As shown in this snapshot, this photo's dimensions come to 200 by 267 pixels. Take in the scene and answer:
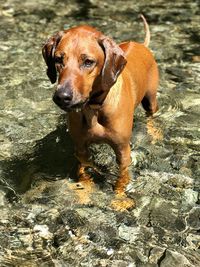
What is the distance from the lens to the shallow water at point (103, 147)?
552 centimetres

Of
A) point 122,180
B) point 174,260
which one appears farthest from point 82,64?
point 174,260

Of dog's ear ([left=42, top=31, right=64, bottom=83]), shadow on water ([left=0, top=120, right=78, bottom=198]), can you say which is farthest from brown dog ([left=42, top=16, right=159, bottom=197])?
shadow on water ([left=0, top=120, right=78, bottom=198])

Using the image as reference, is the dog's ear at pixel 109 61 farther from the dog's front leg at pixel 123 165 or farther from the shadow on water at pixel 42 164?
the shadow on water at pixel 42 164

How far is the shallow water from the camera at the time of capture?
18.1 ft

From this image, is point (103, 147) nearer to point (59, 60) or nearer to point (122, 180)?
point (122, 180)

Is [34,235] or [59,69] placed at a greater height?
[59,69]

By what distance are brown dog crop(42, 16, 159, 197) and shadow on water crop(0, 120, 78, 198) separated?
48 cm

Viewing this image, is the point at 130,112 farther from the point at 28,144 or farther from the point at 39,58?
the point at 39,58

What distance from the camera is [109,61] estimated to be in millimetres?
4180

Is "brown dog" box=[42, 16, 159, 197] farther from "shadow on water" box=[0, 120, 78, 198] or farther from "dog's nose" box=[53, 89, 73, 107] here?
"shadow on water" box=[0, 120, 78, 198]

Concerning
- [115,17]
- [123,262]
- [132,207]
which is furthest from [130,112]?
[115,17]

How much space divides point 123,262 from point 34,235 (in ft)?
2.91

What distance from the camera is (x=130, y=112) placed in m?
4.88

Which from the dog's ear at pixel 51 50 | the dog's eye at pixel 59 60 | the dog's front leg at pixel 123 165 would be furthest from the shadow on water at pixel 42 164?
the dog's eye at pixel 59 60
